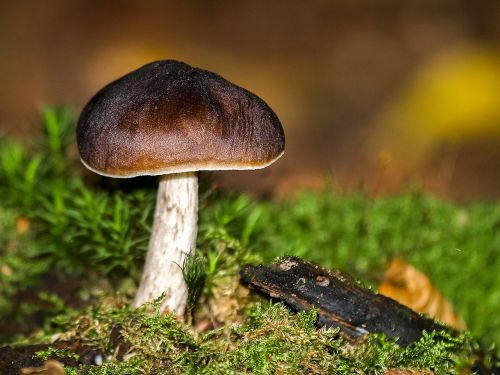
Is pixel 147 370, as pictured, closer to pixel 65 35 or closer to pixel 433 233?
pixel 433 233

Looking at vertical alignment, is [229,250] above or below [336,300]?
below

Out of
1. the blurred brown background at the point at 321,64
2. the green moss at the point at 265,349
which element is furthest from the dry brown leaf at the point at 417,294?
the blurred brown background at the point at 321,64

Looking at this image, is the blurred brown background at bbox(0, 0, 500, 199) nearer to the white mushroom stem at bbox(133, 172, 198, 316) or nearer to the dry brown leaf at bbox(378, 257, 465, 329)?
the dry brown leaf at bbox(378, 257, 465, 329)

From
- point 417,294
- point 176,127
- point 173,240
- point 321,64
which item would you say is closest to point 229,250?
point 173,240

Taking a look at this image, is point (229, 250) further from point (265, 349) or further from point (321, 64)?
point (321, 64)

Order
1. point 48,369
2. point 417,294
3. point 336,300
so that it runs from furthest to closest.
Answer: point 417,294 → point 336,300 → point 48,369

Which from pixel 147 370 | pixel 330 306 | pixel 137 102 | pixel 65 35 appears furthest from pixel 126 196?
pixel 65 35

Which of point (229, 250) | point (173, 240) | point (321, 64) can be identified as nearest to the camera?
point (173, 240)
